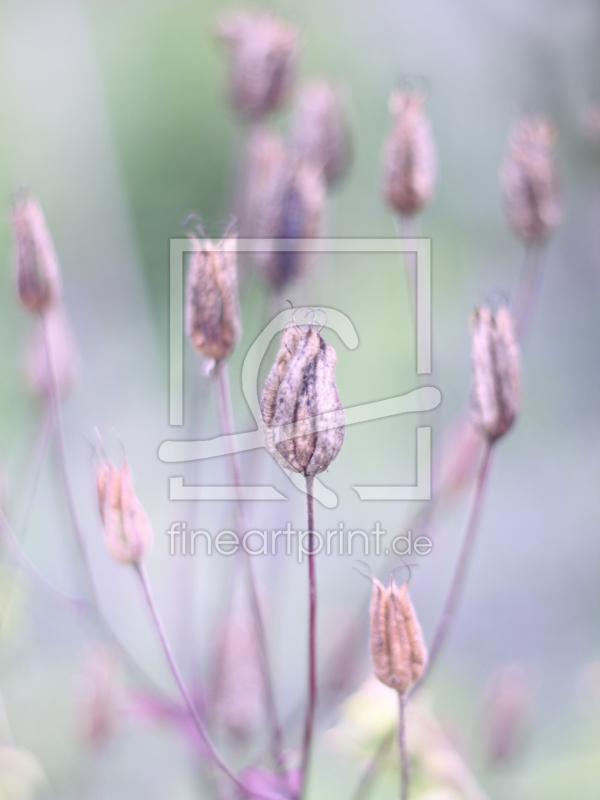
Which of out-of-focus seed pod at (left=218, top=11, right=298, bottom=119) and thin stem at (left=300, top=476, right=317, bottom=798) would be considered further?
out-of-focus seed pod at (left=218, top=11, right=298, bottom=119)

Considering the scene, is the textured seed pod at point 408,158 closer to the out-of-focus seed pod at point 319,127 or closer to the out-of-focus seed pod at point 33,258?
the out-of-focus seed pod at point 319,127

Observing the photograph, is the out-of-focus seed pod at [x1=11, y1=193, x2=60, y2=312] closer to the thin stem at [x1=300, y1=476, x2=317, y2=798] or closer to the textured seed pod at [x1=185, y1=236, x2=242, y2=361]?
the textured seed pod at [x1=185, y1=236, x2=242, y2=361]

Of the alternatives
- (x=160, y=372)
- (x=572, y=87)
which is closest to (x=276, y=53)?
(x=160, y=372)

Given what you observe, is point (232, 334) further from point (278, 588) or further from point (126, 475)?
point (278, 588)

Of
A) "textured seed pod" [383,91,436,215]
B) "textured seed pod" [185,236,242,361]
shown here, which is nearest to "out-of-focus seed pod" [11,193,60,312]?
"textured seed pod" [185,236,242,361]

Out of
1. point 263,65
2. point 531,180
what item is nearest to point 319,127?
point 263,65

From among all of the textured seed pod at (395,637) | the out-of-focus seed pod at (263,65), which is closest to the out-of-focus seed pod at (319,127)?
the out-of-focus seed pod at (263,65)
